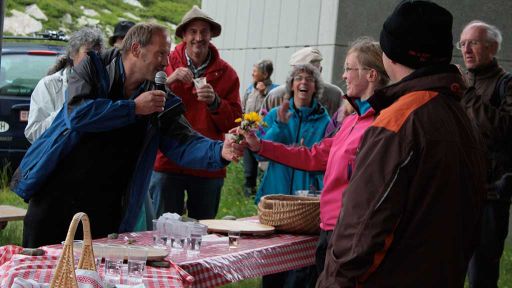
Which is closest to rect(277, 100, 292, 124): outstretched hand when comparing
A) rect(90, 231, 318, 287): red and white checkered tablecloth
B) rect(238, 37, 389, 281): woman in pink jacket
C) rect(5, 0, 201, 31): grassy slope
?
rect(238, 37, 389, 281): woman in pink jacket

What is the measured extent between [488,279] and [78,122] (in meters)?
3.44

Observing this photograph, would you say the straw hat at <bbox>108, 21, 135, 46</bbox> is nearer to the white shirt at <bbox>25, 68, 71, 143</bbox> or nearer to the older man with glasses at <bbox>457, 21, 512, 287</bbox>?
the white shirt at <bbox>25, 68, 71, 143</bbox>

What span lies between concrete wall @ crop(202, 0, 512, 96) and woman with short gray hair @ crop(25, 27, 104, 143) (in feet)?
14.7

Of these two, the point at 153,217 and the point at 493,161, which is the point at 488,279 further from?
the point at 153,217

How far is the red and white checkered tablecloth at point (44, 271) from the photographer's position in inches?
143

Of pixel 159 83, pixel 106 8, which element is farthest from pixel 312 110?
pixel 106 8

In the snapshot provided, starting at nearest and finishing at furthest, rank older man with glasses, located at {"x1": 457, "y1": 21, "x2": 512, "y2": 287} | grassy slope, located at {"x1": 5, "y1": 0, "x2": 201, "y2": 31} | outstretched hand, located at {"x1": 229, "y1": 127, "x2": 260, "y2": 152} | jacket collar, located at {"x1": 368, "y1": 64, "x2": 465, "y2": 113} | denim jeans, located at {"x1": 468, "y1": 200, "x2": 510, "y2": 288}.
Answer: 1. jacket collar, located at {"x1": 368, "y1": 64, "x2": 465, "y2": 113}
2. outstretched hand, located at {"x1": 229, "y1": 127, "x2": 260, "y2": 152}
3. older man with glasses, located at {"x1": 457, "y1": 21, "x2": 512, "y2": 287}
4. denim jeans, located at {"x1": 468, "y1": 200, "x2": 510, "y2": 288}
5. grassy slope, located at {"x1": 5, "y1": 0, "x2": 201, "y2": 31}

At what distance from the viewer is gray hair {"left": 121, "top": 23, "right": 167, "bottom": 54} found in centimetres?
495

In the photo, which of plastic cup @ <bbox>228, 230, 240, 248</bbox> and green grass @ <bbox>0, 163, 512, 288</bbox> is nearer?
plastic cup @ <bbox>228, 230, 240, 248</bbox>

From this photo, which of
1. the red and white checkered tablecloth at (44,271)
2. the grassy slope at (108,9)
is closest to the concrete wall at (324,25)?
the red and white checkered tablecloth at (44,271)

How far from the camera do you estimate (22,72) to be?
11648mm

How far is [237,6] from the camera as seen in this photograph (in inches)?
573

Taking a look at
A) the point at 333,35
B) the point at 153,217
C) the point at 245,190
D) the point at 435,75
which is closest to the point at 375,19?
the point at 333,35

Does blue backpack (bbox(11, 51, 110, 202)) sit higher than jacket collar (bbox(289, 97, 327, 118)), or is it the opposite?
jacket collar (bbox(289, 97, 327, 118))
